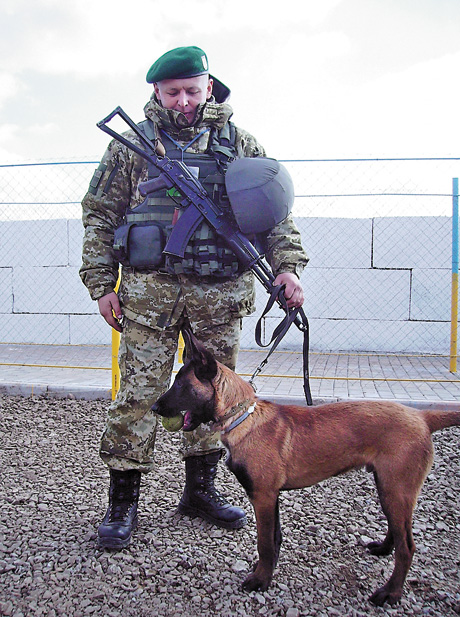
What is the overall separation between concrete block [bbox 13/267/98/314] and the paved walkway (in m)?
0.59

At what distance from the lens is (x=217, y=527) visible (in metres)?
2.49

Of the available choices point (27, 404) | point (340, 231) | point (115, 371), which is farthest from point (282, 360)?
point (27, 404)

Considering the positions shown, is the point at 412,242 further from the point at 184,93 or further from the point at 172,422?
the point at 172,422

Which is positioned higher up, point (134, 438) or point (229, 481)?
point (134, 438)

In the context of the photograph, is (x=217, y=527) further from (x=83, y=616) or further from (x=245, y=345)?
(x=245, y=345)

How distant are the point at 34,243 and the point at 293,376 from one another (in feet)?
15.1

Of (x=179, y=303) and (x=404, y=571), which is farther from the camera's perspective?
(x=179, y=303)

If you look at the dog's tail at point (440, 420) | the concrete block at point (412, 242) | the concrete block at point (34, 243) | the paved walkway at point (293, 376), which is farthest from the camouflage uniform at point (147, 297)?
the concrete block at point (34, 243)

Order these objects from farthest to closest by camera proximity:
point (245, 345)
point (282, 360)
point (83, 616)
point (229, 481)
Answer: point (245, 345) < point (282, 360) < point (229, 481) < point (83, 616)

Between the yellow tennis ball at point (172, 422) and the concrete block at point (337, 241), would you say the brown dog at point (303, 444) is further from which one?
the concrete block at point (337, 241)

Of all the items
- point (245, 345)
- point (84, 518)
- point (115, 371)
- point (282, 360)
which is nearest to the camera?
point (84, 518)

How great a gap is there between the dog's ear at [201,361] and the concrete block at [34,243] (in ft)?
20.2

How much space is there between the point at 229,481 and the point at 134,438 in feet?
2.93

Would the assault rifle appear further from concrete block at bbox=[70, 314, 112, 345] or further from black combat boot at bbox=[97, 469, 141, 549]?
concrete block at bbox=[70, 314, 112, 345]
